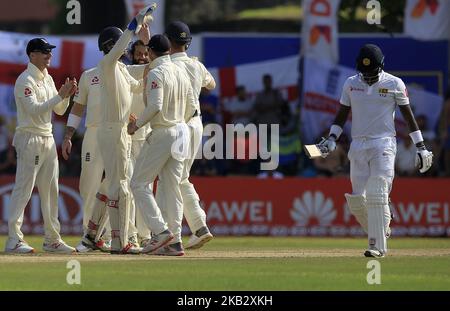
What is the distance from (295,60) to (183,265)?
13.1 meters

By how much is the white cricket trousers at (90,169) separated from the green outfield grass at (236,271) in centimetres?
117

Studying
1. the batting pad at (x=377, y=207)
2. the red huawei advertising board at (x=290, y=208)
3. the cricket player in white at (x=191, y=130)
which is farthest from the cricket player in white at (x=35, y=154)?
the red huawei advertising board at (x=290, y=208)

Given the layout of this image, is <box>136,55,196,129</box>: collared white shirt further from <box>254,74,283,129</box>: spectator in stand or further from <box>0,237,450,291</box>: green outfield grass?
<box>254,74,283,129</box>: spectator in stand

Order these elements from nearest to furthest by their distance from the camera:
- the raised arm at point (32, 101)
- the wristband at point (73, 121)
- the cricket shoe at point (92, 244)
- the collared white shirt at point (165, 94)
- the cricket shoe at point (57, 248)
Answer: the collared white shirt at point (165, 94) < the raised arm at point (32, 101) < the cricket shoe at point (57, 248) < the cricket shoe at point (92, 244) < the wristband at point (73, 121)

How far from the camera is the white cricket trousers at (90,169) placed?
1773 centimetres

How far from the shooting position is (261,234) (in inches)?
A: 948

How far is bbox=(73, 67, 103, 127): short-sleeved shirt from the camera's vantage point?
17.6 m

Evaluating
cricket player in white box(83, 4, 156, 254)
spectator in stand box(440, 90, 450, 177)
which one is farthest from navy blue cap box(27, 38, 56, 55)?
spectator in stand box(440, 90, 450, 177)

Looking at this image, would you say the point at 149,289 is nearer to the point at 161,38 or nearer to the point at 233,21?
the point at 161,38

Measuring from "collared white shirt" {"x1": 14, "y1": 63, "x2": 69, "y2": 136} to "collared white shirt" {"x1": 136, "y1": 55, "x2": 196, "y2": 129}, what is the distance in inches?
54.3

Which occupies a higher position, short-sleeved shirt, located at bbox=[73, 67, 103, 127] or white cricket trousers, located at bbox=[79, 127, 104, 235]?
short-sleeved shirt, located at bbox=[73, 67, 103, 127]

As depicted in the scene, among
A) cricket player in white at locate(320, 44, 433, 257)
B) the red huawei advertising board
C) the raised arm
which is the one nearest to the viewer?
cricket player in white at locate(320, 44, 433, 257)

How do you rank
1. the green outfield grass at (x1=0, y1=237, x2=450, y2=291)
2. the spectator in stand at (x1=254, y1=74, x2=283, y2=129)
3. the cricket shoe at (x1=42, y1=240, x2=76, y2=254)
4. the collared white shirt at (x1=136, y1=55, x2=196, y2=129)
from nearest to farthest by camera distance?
the green outfield grass at (x1=0, y1=237, x2=450, y2=291)
the collared white shirt at (x1=136, y1=55, x2=196, y2=129)
the cricket shoe at (x1=42, y1=240, x2=76, y2=254)
the spectator in stand at (x1=254, y1=74, x2=283, y2=129)

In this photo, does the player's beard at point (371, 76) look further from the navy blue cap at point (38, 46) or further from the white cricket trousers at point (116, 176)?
the navy blue cap at point (38, 46)
